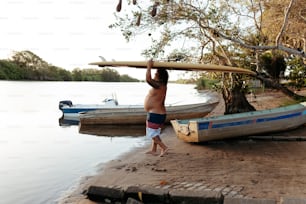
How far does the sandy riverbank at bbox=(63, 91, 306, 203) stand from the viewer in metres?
5.82

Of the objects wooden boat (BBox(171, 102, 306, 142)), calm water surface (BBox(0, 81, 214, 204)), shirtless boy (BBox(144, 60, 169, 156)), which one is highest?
shirtless boy (BBox(144, 60, 169, 156))

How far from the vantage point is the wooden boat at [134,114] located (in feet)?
56.2

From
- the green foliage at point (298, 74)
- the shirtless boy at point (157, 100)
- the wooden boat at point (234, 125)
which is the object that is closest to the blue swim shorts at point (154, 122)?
the shirtless boy at point (157, 100)

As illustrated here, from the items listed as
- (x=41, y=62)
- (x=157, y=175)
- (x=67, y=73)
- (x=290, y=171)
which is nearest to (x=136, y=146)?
(x=157, y=175)

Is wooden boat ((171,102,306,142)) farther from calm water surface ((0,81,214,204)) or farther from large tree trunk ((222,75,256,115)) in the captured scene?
large tree trunk ((222,75,256,115))

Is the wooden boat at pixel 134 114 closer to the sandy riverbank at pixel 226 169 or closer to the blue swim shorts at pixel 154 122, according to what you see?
the sandy riverbank at pixel 226 169

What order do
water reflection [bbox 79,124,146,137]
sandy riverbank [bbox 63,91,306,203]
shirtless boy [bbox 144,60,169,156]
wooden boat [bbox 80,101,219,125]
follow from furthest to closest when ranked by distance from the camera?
wooden boat [bbox 80,101,219,125] < water reflection [bbox 79,124,146,137] < shirtless boy [bbox 144,60,169,156] < sandy riverbank [bbox 63,91,306,203]

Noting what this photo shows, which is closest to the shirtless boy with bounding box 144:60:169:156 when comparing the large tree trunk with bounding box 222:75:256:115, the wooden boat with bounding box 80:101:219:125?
the large tree trunk with bounding box 222:75:256:115

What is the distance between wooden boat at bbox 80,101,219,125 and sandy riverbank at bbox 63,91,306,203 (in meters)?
6.94

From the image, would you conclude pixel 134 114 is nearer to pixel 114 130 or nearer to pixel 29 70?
pixel 114 130

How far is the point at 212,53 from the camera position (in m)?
14.3

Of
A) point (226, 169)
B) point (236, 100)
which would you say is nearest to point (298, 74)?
point (236, 100)

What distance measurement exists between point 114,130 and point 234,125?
8488mm

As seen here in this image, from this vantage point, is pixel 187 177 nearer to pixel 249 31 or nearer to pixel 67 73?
pixel 249 31
